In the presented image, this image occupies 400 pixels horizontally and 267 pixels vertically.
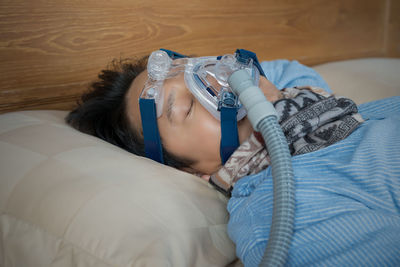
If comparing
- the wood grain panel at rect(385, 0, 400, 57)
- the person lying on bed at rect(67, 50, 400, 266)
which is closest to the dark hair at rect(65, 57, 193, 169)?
the person lying on bed at rect(67, 50, 400, 266)

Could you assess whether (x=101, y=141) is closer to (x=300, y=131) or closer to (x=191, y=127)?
(x=191, y=127)

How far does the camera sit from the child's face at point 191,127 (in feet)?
3.06

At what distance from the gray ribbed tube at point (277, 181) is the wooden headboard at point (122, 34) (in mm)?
824

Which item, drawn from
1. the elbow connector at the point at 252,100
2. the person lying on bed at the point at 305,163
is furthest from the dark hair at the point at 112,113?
the elbow connector at the point at 252,100

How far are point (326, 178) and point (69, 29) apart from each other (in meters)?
1.00

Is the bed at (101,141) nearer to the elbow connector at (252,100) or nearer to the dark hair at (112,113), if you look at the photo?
the dark hair at (112,113)

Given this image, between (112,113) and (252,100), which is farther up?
(252,100)

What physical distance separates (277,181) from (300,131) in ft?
0.94

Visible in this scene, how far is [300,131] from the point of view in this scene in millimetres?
835

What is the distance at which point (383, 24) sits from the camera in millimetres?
2236

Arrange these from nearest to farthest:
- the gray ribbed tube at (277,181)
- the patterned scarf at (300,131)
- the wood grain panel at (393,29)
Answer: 1. the gray ribbed tube at (277,181)
2. the patterned scarf at (300,131)
3. the wood grain panel at (393,29)

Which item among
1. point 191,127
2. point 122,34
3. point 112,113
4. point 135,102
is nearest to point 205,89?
point 191,127

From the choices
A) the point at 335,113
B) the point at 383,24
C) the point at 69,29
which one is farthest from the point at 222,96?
the point at 383,24

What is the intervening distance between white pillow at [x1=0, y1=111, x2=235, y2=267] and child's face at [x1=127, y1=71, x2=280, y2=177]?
0.39 ft
